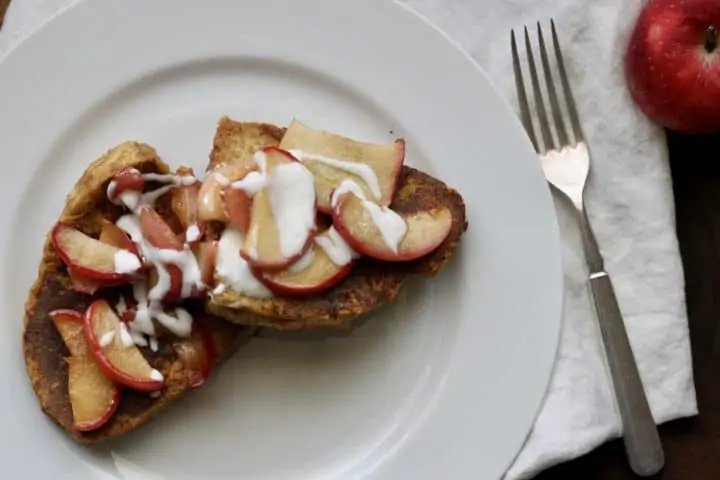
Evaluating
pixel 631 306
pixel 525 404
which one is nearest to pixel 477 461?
pixel 525 404

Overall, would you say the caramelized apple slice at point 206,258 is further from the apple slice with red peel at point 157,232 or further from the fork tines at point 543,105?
the fork tines at point 543,105

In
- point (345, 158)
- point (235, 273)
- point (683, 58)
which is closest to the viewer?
point (235, 273)

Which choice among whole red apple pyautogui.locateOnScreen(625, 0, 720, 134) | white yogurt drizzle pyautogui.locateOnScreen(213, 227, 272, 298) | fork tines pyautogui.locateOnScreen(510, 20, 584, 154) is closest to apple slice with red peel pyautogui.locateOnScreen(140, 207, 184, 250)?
white yogurt drizzle pyautogui.locateOnScreen(213, 227, 272, 298)

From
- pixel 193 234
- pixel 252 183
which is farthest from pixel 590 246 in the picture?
pixel 193 234

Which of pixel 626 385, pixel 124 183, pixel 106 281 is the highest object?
pixel 124 183

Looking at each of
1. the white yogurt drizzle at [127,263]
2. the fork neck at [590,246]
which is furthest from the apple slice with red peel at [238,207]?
the fork neck at [590,246]

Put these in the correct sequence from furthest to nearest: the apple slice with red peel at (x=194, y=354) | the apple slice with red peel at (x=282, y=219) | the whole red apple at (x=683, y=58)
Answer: the whole red apple at (x=683, y=58), the apple slice with red peel at (x=194, y=354), the apple slice with red peel at (x=282, y=219)

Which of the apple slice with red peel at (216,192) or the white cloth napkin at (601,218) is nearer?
the apple slice with red peel at (216,192)

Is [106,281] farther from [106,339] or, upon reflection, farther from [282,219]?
[282,219]
